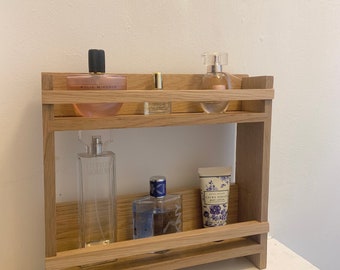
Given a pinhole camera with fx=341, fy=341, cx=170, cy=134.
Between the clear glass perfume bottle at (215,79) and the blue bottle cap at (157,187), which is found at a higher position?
the clear glass perfume bottle at (215,79)

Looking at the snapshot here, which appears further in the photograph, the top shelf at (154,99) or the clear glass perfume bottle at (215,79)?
the clear glass perfume bottle at (215,79)

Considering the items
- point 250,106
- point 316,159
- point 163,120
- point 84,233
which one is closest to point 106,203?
point 84,233

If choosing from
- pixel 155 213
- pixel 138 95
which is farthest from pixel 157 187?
pixel 138 95

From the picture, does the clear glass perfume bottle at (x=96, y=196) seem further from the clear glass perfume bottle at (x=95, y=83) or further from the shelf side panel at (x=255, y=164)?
the shelf side panel at (x=255, y=164)

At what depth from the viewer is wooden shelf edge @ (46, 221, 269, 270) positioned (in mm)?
425

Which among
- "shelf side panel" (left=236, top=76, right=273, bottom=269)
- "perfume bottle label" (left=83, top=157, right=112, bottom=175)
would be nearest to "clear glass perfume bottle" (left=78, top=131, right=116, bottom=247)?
"perfume bottle label" (left=83, top=157, right=112, bottom=175)

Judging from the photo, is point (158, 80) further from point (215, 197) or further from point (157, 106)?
point (215, 197)

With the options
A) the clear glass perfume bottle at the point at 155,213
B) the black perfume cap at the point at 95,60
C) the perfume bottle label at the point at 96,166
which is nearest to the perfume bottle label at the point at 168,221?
the clear glass perfume bottle at the point at 155,213

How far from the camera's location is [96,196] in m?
0.50

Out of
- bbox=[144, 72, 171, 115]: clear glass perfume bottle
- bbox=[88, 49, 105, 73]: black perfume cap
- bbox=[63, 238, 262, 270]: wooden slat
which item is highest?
bbox=[88, 49, 105, 73]: black perfume cap

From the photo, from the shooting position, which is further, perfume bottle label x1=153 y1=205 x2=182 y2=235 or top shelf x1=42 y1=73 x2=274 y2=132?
perfume bottle label x1=153 y1=205 x2=182 y2=235

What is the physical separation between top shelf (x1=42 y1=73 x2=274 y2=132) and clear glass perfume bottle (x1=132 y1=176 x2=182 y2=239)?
0.11 meters

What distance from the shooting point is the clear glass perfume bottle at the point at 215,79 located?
521 millimetres

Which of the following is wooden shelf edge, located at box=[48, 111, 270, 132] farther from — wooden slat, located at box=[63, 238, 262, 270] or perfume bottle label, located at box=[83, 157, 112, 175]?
wooden slat, located at box=[63, 238, 262, 270]
